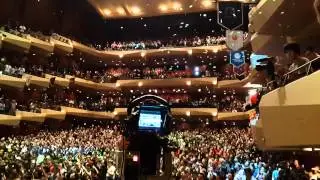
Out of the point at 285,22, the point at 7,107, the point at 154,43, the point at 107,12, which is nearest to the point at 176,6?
the point at 154,43

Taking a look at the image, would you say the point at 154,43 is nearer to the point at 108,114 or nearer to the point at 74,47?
the point at 74,47

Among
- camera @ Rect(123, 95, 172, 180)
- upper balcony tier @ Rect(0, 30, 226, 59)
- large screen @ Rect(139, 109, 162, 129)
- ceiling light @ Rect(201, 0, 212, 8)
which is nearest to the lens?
camera @ Rect(123, 95, 172, 180)

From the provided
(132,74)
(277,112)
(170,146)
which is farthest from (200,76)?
(170,146)

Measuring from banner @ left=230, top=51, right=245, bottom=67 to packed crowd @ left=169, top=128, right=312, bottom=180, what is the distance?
4505 mm

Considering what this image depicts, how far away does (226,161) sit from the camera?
19.7 metres

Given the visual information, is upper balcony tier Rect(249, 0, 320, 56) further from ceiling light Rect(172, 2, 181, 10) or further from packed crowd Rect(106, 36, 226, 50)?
ceiling light Rect(172, 2, 181, 10)

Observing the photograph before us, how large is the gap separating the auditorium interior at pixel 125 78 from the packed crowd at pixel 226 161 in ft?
0.29

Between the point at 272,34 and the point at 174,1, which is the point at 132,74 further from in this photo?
the point at 272,34

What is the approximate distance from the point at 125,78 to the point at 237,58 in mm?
17337

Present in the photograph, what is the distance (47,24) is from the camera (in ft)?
131

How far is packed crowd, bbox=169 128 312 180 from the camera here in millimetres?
14156

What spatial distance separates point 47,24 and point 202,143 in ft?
58.5

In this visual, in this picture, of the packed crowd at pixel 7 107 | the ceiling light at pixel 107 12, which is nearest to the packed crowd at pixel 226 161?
the packed crowd at pixel 7 107

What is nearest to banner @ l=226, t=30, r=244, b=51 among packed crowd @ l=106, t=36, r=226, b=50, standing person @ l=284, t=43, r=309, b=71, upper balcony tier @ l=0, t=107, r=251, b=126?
standing person @ l=284, t=43, r=309, b=71
